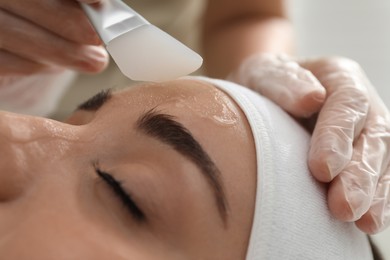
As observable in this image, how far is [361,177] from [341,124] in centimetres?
9

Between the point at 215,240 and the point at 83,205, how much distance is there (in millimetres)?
171

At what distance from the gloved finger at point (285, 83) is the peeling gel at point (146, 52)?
19 cm

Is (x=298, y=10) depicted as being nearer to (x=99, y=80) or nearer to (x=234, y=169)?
(x=99, y=80)

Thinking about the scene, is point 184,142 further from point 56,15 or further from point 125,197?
point 56,15

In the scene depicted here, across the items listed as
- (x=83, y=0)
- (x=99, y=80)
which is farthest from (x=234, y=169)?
(x=99, y=80)

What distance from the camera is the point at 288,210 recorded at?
2.29 ft

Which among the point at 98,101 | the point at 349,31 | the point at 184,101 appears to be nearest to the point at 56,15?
the point at 98,101

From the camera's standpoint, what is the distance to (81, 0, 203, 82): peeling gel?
2.48 ft

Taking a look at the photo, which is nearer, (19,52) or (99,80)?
(19,52)

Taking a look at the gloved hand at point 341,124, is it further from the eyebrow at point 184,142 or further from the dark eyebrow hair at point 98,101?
the dark eyebrow hair at point 98,101

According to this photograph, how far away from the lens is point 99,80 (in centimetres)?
158

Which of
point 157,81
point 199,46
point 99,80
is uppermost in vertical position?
point 157,81

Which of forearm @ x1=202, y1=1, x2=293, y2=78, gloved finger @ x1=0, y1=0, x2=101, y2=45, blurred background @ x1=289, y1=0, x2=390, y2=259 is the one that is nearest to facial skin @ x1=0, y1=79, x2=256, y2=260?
gloved finger @ x1=0, y1=0, x2=101, y2=45

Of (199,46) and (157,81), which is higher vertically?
(157,81)
